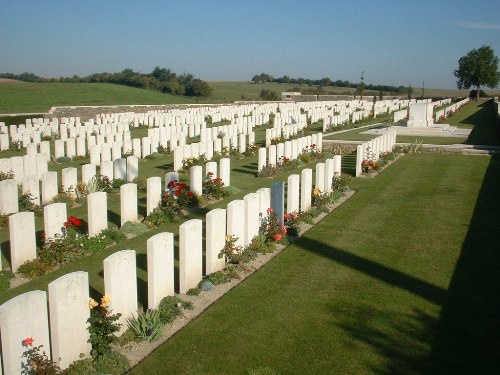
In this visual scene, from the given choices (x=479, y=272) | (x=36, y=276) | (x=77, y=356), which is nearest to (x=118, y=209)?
(x=36, y=276)

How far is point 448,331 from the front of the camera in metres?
5.22

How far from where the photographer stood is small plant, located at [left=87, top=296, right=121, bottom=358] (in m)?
4.66

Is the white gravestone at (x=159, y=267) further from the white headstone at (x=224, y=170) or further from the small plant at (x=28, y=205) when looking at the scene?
the white headstone at (x=224, y=170)

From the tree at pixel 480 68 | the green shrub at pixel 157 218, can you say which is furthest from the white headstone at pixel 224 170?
the tree at pixel 480 68

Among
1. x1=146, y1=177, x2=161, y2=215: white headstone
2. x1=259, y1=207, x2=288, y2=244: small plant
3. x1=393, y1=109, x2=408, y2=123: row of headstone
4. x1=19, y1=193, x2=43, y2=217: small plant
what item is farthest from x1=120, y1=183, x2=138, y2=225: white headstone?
x1=393, y1=109, x2=408, y2=123: row of headstone

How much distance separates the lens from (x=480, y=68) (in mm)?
81188

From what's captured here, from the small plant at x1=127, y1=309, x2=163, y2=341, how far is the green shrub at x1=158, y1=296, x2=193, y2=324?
0.13 metres

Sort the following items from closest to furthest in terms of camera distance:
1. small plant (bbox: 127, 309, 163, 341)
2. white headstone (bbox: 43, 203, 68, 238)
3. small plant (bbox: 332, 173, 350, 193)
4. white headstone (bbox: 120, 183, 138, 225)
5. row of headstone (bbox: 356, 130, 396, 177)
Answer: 1. small plant (bbox: 127, 309, 163, 341)
2. white headstone (bbox: 43, 203, 68, 238)
3. white headstone (bbox: 120, 183, 138, 225)
4. small plant (bbox: 332, 173, 350, 193)
5. row of headstone (bbox: 356, 130, 396, 177)

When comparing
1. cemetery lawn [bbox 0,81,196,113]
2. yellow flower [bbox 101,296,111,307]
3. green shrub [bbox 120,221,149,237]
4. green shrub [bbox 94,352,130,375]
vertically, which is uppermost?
cemetery lawn [bbox 0,81,196,113]

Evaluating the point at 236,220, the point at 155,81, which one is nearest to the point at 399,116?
the point at 236,220

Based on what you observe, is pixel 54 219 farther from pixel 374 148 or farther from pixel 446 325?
pixel 374 148

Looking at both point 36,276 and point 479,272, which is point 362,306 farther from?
point 36,276

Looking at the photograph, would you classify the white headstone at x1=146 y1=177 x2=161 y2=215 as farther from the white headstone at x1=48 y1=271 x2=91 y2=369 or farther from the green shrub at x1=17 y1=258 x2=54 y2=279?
the white headstone at x1=48 y1=271 x2=91 y2=369

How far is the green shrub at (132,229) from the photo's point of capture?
8.97 metres
